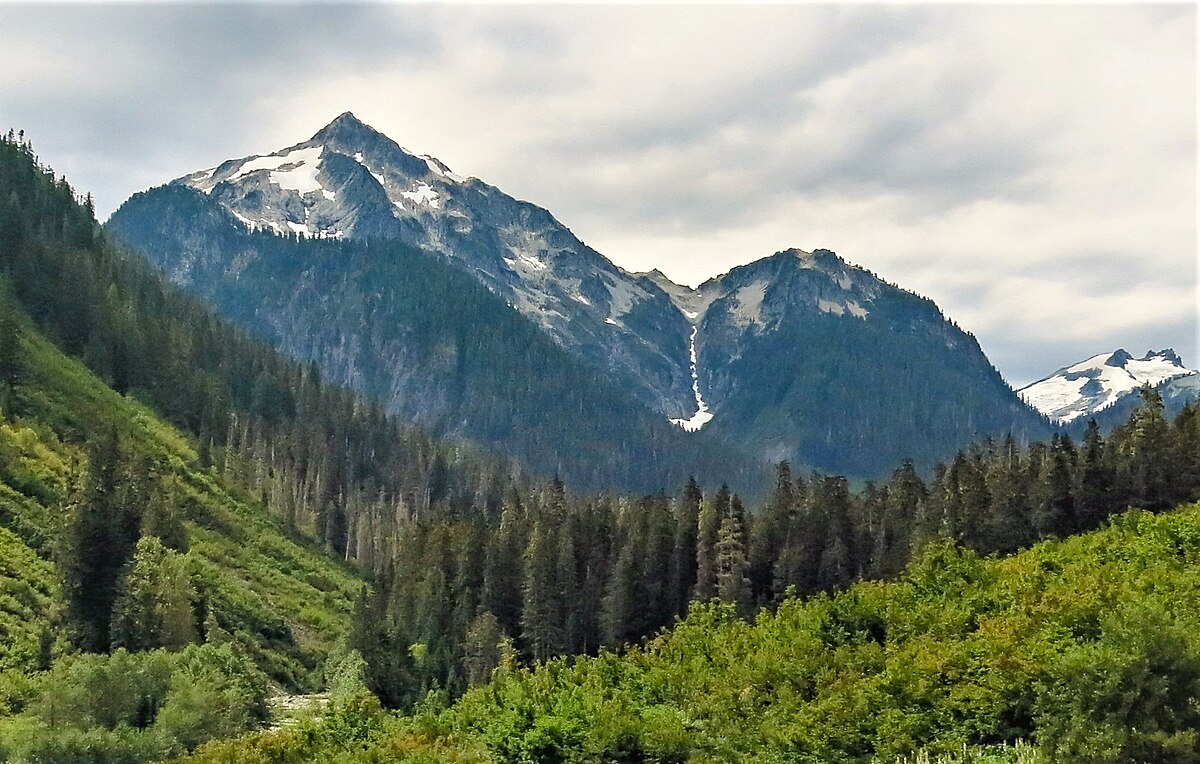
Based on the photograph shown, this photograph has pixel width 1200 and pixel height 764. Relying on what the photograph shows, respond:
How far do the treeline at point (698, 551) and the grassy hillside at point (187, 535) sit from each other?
9.87 meters

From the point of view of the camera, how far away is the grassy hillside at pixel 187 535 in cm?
8381

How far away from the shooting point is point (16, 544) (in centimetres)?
8906

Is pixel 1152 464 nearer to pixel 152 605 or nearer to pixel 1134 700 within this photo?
pixel 1134 700

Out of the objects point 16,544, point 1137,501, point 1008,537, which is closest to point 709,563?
point 1008,537

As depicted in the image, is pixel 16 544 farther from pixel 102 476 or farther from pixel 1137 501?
pixel 1137 501

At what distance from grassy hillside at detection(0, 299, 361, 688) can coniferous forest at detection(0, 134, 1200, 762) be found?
494 millimetres

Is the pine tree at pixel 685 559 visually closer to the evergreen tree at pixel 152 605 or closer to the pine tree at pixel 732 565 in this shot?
the pine tree at pixel 732 565

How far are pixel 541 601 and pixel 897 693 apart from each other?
2486 inches

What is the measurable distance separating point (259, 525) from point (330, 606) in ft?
69.3

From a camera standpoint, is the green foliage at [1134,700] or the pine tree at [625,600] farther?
the pine tree at [625,600]

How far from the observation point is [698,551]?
11131 centimetres

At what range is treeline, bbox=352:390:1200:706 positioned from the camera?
102000mm

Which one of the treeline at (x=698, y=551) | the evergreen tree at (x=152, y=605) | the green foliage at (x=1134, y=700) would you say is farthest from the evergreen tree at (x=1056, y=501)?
the evergreen tree at (x=152, y=605)

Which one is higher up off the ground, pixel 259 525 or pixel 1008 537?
pixel 259 525
